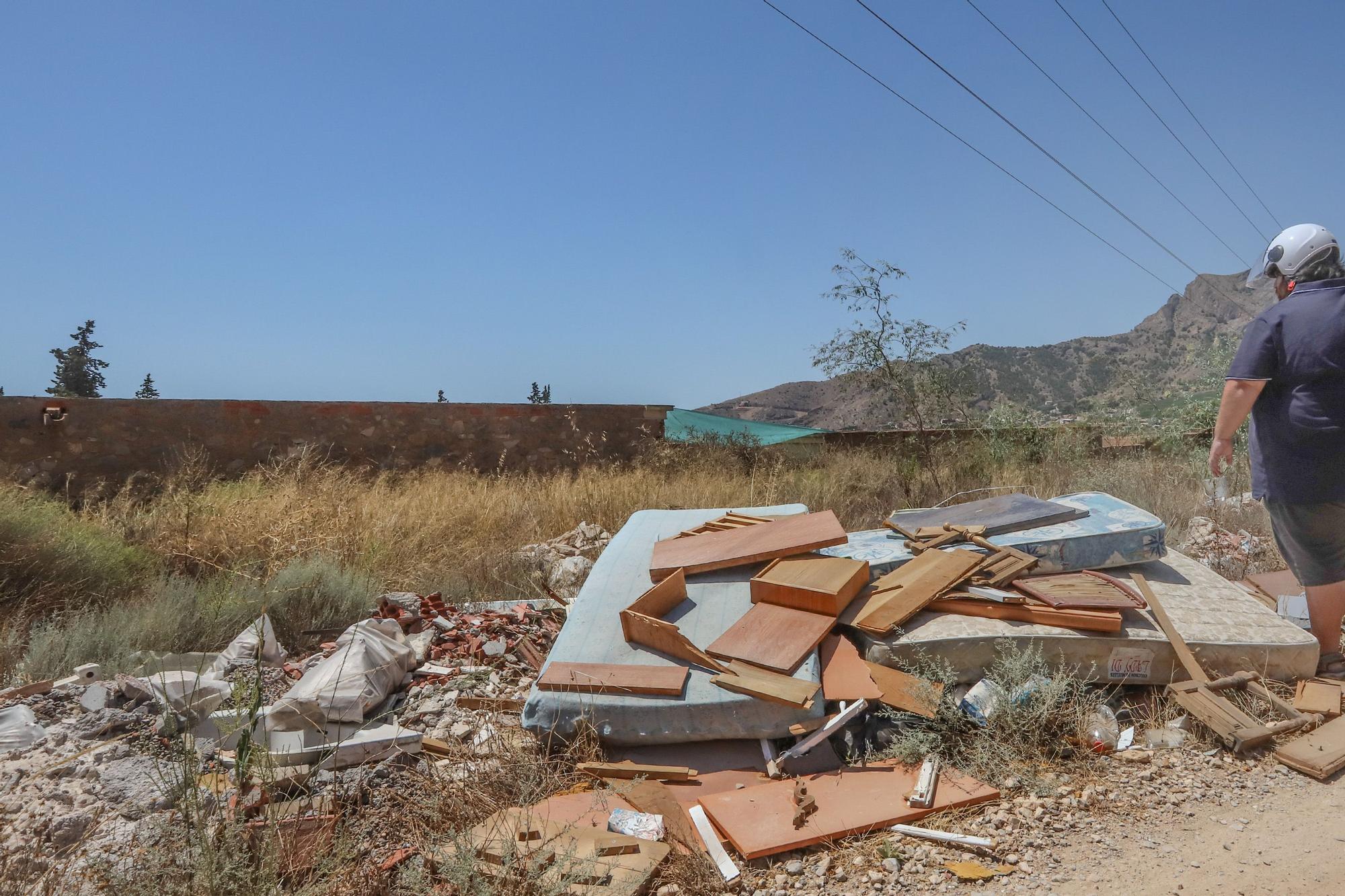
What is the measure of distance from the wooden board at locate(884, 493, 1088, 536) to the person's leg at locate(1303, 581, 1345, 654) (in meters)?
1.16

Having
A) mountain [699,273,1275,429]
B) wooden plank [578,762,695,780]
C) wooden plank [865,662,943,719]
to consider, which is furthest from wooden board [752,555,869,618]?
mountain [699,273,1275,429]

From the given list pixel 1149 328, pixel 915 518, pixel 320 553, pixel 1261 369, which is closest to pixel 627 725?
pixel 915 518

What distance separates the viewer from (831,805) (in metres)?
2.89

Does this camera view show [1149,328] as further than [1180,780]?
Yes

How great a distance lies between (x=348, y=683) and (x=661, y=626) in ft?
5.37

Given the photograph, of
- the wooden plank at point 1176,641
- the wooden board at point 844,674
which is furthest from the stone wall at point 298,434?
the wooden plank at point 1176,641

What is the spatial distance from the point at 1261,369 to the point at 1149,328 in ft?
147

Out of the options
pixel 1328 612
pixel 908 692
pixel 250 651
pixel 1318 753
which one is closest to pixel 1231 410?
pixel 1328 612

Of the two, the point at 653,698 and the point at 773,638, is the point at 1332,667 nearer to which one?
the point at 773,638

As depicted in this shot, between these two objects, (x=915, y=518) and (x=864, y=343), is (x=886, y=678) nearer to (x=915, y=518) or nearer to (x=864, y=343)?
(x=915, y=518)

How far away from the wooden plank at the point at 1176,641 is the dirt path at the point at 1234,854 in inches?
28.7

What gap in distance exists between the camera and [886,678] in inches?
138

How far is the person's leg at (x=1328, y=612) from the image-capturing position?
12.5ft

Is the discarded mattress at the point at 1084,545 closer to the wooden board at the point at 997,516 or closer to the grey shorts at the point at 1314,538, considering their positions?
the wooden board at the point at 997,516
